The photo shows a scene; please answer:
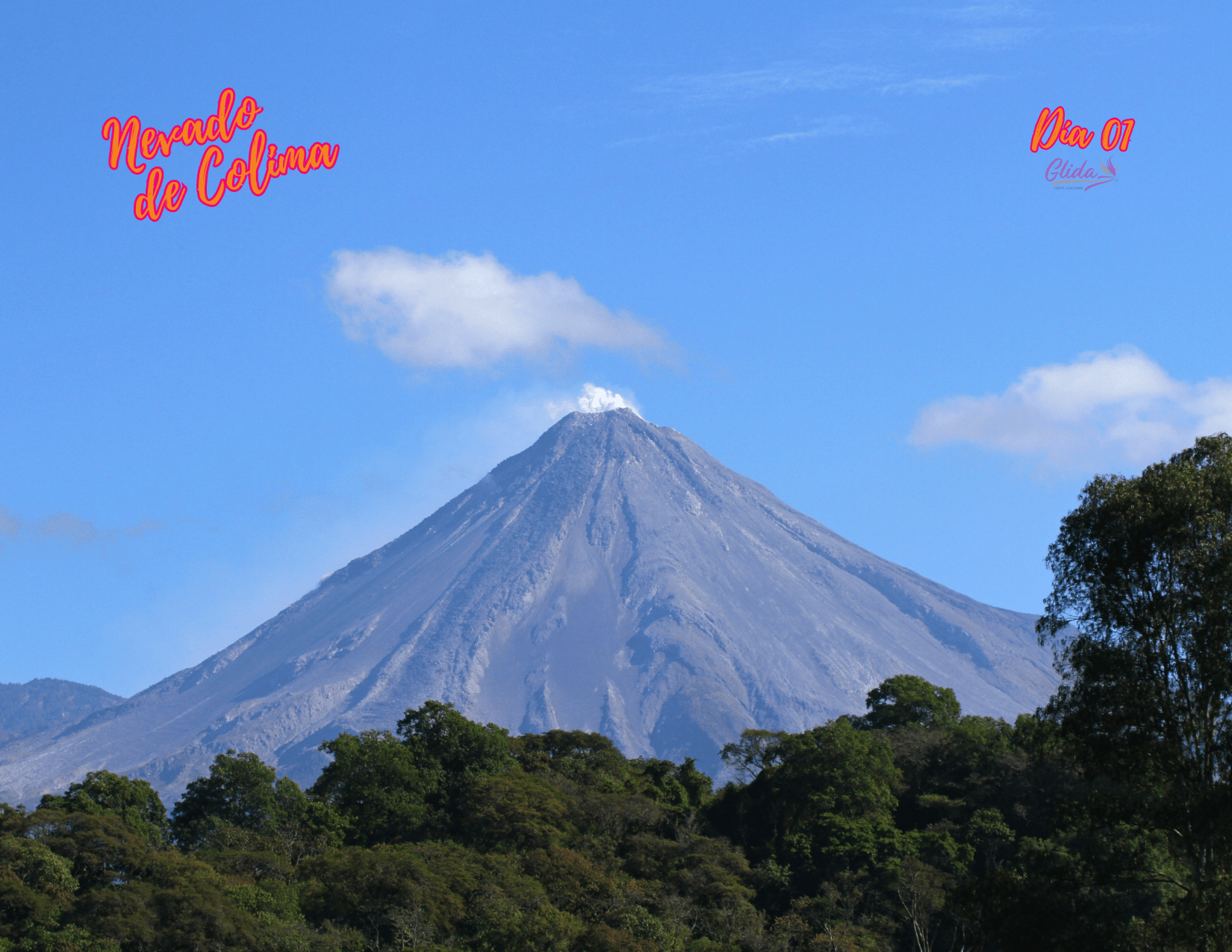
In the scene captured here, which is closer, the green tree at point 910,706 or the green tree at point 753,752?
the green tree at point 753,752

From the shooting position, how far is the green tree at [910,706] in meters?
60.6

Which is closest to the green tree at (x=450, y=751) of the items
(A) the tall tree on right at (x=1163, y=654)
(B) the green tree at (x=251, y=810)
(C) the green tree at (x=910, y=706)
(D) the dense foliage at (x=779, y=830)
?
(D) the dense foliage at (x=779, y=830)

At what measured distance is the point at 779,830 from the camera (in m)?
48.3

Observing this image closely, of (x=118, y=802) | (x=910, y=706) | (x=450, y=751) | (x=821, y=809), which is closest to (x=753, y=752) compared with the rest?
(x=910, y=706)

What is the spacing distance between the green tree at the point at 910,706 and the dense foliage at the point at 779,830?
0.13m

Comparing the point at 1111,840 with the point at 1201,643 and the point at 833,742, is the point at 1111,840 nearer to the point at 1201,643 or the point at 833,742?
the point at 1201,643

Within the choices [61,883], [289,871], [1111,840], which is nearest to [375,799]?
[289,871]

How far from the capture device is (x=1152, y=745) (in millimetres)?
17094

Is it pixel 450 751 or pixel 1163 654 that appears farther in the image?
pixel 450 751

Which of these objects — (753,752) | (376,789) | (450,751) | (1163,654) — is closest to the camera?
(1163,654)

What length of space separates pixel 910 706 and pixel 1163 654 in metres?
45.2

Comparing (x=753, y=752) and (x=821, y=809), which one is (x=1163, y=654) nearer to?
(x=821, y=809)

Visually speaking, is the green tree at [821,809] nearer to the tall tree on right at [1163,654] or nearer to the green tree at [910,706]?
the green tree at [910,706]

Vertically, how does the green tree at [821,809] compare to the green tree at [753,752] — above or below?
below
